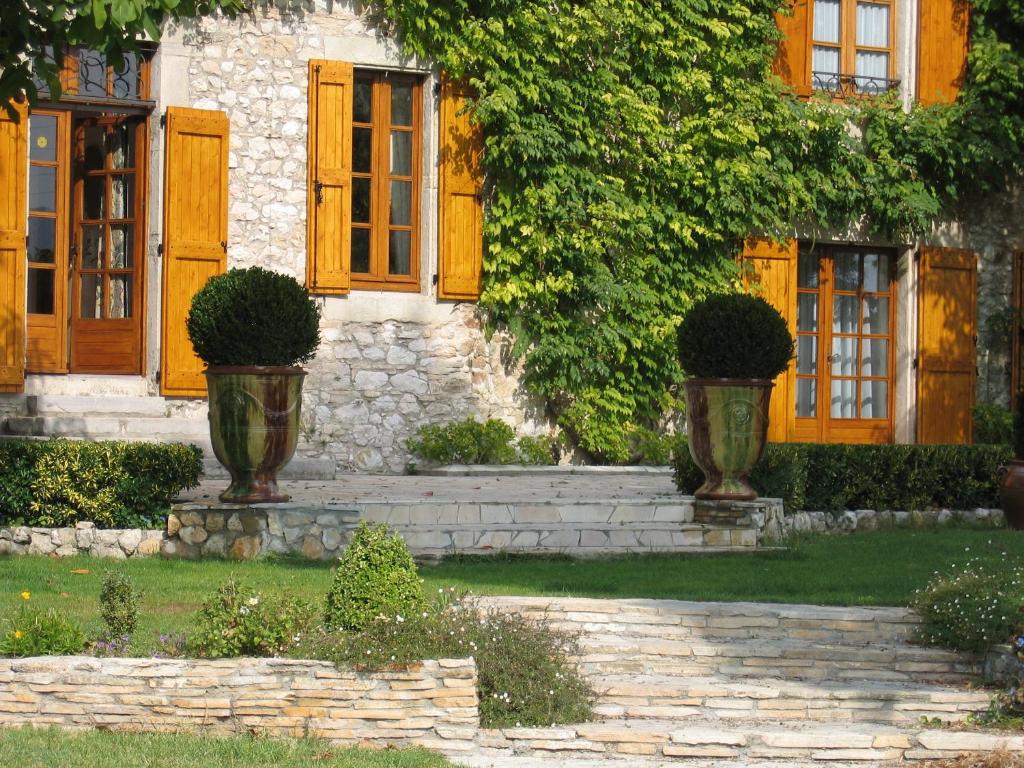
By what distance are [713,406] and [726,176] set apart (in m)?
4.21

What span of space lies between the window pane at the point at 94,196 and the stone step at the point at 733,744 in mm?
8089

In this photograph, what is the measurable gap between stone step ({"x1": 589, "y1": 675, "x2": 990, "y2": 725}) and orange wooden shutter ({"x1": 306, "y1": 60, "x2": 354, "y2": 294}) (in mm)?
6905

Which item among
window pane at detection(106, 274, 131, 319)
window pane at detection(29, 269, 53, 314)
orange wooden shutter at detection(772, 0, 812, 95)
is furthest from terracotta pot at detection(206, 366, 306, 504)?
orange wooden shutter at detection(772, 0, 812, 95)

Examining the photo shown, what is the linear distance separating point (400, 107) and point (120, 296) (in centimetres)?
296

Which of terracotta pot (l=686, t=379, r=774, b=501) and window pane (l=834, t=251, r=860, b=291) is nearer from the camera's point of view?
terracotta pot (l=686, t=379, r=774, b=501)

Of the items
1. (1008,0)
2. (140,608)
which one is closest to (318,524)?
(140,608)

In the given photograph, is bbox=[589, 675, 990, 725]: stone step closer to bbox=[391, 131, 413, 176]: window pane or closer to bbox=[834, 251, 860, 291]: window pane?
bbox=[391, 131, 413, 176]: window pane

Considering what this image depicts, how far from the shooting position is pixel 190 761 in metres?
5.38

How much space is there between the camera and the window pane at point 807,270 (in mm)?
15070

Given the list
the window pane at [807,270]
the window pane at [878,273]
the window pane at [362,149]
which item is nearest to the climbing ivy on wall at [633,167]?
the window pane at [807,270]

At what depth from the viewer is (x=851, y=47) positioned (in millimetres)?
15102

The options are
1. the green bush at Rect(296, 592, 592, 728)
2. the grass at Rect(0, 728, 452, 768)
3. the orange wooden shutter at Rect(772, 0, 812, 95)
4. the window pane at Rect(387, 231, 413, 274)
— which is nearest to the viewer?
the grass at Rect(0, 728, 452, 768)

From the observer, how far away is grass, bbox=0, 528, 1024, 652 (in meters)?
7.77

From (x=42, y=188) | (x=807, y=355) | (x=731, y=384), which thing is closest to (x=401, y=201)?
(x=42, y=188)
